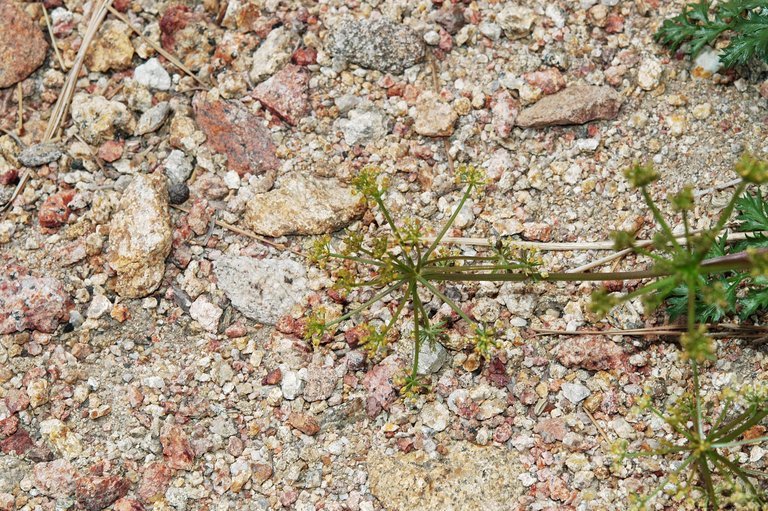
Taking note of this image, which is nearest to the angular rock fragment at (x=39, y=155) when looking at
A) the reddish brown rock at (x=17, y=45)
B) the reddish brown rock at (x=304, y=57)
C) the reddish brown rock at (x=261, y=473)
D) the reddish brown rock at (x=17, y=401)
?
the reddish brown rock at (x=17, y=45)

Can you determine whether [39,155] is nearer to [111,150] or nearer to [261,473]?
[111,150]

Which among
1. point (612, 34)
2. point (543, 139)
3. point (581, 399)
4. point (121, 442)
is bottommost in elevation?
point (121, 442)

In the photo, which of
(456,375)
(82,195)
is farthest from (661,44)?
(82,195)

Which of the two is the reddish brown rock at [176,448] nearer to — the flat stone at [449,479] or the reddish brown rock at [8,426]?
the reddish brown rock at [8,426]

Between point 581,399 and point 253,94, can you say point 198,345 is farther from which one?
point 581,399

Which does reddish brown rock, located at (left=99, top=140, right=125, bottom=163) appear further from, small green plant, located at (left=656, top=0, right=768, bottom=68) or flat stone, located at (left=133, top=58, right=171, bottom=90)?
small green plant, located at (left=656, top=0, right=768, bottom=68)

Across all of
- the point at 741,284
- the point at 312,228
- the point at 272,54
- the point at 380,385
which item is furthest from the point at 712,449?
the point at 272,54

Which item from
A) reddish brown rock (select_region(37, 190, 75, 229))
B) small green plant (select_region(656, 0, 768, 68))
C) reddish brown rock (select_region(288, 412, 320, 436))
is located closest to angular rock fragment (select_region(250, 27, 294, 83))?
reddish brown rock (select_region(37, 190, 75, 229))

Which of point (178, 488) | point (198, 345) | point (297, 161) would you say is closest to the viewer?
point (178, 488)
